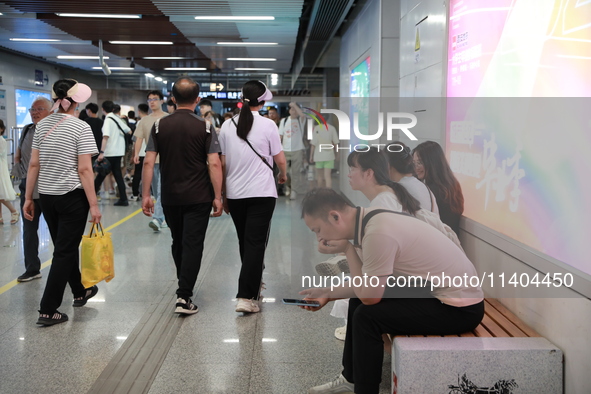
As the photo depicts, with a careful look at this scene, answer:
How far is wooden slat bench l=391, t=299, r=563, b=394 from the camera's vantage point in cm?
241

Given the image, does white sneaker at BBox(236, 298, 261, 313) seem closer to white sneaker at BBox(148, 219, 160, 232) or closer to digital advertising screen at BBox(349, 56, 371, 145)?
digital advertising screen at BBox(349, 56, 371, 145)

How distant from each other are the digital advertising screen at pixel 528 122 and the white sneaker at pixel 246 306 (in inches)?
59.6

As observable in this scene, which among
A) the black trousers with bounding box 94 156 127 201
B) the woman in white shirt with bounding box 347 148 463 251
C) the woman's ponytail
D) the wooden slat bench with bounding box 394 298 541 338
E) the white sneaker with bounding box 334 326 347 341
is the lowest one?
the white sneaker with bounding box 334 326 347 341

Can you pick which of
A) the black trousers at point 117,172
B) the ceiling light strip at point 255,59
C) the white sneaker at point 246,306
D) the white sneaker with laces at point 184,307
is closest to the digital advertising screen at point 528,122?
the white sneaker at point 246,306

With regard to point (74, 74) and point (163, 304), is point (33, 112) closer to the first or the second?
point (163, 304)

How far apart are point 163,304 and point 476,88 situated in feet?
8.21

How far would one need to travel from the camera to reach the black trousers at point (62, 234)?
12.2 ft

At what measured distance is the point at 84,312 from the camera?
4.06 m

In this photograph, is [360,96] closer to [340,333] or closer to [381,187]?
[340,333]

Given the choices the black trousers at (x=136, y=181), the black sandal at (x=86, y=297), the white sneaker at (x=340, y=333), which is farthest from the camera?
the black trousers at (x=136, y=181)

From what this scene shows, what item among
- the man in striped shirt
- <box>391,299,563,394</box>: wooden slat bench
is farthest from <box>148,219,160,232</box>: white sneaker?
<box>391,299,563,394</box>: wooden slat bench

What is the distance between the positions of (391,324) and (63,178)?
7.35 feet

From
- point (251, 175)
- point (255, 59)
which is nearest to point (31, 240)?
point (251, 175)

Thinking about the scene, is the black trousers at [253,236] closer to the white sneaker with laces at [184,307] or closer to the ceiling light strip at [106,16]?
the white sneaker with laces at [184,307]
